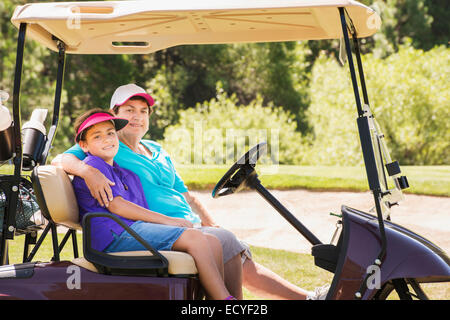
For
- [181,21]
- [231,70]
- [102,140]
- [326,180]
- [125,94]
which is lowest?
[326,180]

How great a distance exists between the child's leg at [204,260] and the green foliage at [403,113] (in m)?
8.11

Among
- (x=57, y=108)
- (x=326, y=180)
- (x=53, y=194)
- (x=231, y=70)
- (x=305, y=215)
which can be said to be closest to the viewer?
(x=53, y=194)

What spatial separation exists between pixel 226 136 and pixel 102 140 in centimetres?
755

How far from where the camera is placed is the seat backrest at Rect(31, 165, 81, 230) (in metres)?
2.40

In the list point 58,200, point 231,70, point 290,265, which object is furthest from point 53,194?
point 231,70

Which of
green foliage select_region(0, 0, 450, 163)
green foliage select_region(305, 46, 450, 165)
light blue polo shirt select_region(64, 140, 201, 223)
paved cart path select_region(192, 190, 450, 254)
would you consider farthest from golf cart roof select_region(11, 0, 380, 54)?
green foliage select_region(0, 0, 450, 163)

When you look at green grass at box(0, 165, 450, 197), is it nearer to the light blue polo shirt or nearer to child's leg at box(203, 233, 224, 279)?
the light blue polo shirt

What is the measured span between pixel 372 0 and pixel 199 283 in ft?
54.8

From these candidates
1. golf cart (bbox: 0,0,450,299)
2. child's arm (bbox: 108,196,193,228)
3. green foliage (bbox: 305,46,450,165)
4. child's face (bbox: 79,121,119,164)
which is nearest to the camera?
golf cart (bbox: 0,0,450,299)

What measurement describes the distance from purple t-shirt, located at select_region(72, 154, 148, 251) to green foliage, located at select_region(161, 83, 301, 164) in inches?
256

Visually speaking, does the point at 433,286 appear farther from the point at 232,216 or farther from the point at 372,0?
the point at 372,0

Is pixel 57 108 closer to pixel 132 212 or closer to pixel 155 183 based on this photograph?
pixel 155 183

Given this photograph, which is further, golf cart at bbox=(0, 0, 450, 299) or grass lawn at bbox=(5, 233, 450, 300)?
grass lawn at bbox=(5, 233, 450, 300)

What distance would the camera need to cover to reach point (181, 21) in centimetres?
267
